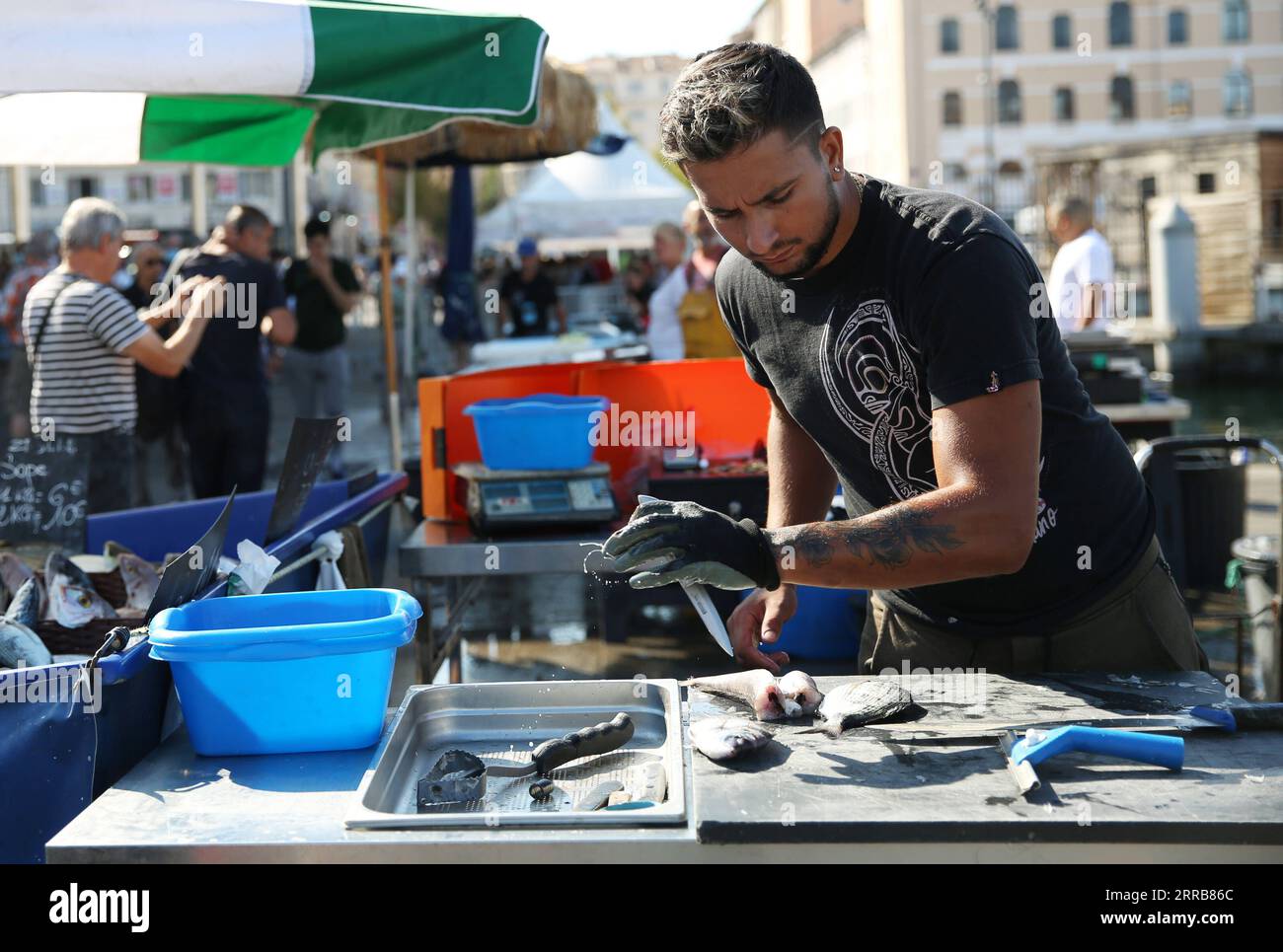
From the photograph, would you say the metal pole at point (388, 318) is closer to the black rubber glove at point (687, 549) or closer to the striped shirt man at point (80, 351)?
the striped shirt man at point (80, 351)

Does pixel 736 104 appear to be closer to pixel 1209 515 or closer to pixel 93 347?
pixel 93 347

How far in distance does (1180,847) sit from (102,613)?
2745 mm

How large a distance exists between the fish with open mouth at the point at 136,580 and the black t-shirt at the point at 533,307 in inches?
437

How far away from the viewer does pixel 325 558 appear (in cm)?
358

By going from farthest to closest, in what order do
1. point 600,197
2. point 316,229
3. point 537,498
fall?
point 600,197 → point 316,229 → point 537,498

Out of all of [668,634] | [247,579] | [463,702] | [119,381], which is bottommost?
[668,634]

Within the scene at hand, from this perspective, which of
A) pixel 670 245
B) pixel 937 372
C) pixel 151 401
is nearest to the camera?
pixel 937 372

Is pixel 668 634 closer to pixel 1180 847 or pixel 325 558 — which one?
pixel 325 558

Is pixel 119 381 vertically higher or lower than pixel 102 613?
higher

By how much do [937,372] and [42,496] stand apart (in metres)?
3.60

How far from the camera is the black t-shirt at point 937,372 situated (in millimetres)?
2086

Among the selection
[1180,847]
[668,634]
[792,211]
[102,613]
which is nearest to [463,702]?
[792,211]

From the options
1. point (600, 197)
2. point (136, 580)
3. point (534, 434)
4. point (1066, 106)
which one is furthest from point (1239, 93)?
point (136, 580)

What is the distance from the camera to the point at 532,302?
15.1 m
